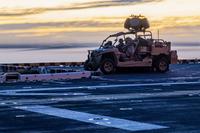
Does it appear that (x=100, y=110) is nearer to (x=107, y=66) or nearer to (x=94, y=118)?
(x=94, y=118)

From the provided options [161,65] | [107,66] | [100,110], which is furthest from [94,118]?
[161,65]

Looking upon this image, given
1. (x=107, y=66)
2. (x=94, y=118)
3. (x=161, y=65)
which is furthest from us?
(x=161, y=65)

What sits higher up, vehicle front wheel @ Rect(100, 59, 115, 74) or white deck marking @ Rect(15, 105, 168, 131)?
vehicle front wheel @ Rect(100, 59, 115, 74)

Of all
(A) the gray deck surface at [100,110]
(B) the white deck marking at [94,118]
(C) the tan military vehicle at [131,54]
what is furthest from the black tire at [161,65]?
(B) the white deck marking at [94,118]

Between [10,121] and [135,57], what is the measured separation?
21.4m

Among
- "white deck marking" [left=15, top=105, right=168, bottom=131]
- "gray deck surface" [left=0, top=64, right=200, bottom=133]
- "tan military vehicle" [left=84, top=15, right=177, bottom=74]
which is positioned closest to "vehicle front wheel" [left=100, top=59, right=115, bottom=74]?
"tan military vehicle" [left=84, top=15, right=177, bottom=74]

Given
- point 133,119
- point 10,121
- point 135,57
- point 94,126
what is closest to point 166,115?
point 133,119

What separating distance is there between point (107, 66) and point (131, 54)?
61.2 inches

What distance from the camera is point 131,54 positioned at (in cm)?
3388

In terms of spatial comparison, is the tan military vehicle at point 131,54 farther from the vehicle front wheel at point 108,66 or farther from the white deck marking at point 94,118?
the white deck marking at point 94,118

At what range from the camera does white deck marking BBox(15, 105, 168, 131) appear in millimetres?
11922

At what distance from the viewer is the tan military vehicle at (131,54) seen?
1316 inches

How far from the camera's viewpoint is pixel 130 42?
34.0 m

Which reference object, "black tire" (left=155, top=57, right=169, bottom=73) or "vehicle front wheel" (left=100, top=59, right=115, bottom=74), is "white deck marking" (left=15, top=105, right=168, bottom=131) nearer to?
"vehicle front wheel" (left=100, top=59, right=115, bottom=74)
